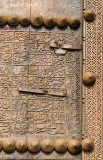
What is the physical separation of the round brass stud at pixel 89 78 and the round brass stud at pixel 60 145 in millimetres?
755

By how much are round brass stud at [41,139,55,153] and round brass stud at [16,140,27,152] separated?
21 centimetres

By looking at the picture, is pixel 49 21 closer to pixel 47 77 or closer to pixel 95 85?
pixel 47 77

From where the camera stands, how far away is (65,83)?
9.53ft

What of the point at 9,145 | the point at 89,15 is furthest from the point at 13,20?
the point at 9,145

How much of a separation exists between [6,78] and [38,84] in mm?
398

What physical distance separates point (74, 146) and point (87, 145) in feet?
0.50

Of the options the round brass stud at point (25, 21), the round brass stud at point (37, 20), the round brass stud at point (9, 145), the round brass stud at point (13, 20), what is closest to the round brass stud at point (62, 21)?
the round brass stud at point (37, 20)

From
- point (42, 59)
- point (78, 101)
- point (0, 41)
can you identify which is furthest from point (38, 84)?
point (0, 41)

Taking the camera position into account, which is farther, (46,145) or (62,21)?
(62,21)

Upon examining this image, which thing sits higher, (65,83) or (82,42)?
(82,42)

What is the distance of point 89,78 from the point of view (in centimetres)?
281

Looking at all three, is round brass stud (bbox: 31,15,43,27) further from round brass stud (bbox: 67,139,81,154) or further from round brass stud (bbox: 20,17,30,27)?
round brass stud (bbox: 67,139,81,154)

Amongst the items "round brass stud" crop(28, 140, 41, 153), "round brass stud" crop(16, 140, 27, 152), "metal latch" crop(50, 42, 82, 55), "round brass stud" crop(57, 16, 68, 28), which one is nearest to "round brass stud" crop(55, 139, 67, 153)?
"round brass stud" crop(28, 140, 41, 153)

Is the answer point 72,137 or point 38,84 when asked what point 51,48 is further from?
point 72,137
